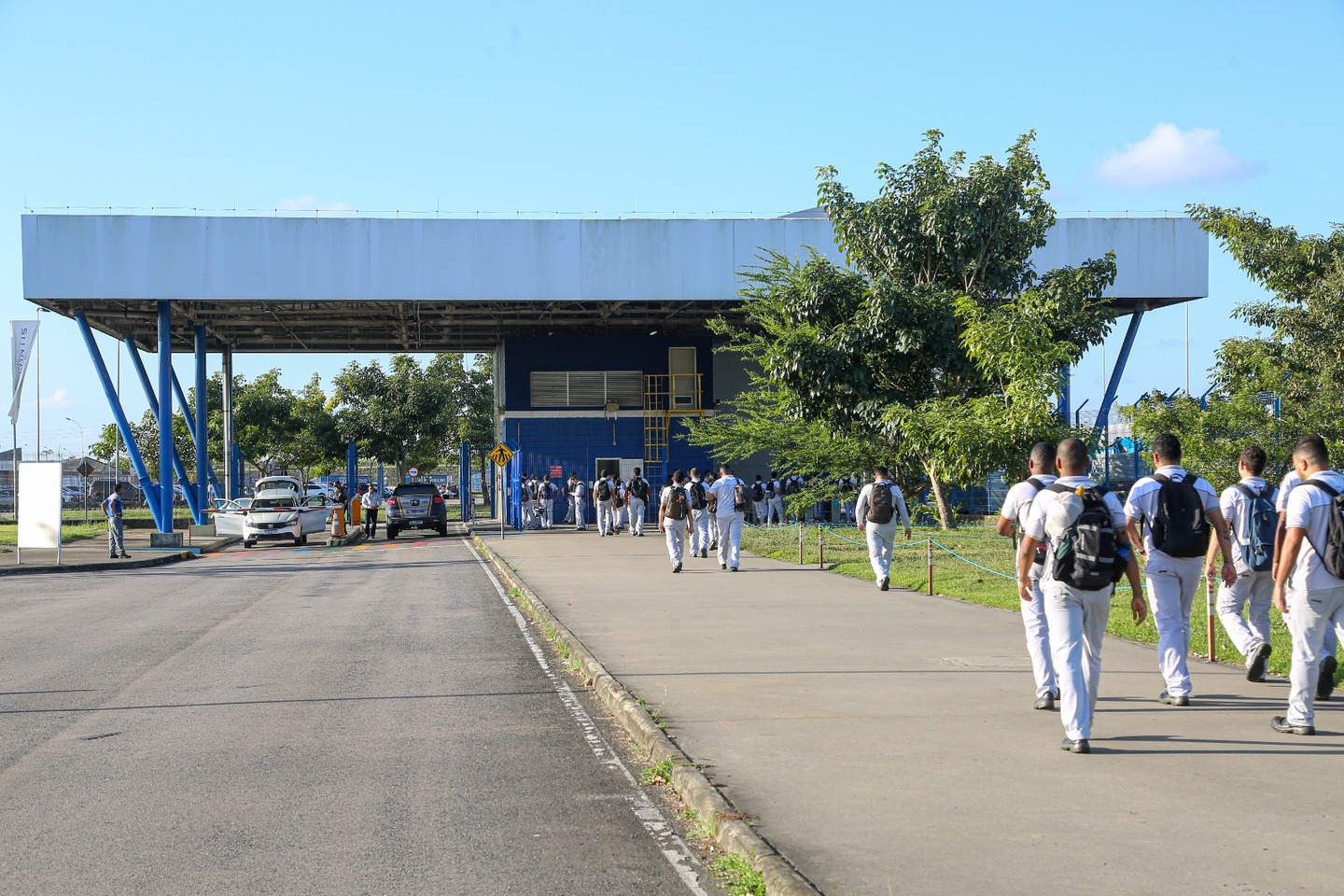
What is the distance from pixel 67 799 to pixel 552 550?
21529 millimetres

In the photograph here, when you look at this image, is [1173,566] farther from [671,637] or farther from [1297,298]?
[1297,298]

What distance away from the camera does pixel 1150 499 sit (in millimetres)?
8312

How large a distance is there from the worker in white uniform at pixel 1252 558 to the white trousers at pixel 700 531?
48.2 feet

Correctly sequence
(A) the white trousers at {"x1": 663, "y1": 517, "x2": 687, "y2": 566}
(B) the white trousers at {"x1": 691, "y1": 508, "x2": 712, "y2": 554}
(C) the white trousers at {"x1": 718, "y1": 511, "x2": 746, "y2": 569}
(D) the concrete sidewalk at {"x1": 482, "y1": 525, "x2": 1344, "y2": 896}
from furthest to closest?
(B) the white trousers at {"x1": 691, "y1": 508, "x2": 712, "y2": 554} < (A) the white trousers at {"x1": 663, "y1": 517, "x2": 687, "y2": 566} < (C) the white trousers at {"x1": 718, "y1": 511, "x2": 746, "y2": 569} < (D) the concrete sidewalk at {"x1": 482, "y1": 525, "x2": 1344, "y2": 896}

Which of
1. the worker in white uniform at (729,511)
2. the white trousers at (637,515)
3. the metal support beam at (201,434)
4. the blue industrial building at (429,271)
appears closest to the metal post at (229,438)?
the blue industrial building at (429,271)

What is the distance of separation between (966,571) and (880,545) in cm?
207

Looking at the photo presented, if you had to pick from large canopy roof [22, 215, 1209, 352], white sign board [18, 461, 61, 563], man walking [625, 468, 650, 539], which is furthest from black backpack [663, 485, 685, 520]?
large canopy roof [22, 215, 1209, 352]

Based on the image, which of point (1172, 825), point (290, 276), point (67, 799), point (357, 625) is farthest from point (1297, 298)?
point (290, 276)

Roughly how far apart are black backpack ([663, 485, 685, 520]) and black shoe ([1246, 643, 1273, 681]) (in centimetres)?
1198

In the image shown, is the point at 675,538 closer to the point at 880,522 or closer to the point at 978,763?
the point at 880,522

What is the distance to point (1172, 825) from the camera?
5375 millimetres

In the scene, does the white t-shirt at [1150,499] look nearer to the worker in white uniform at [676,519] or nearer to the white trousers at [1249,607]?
the white trousers at [1249,607]

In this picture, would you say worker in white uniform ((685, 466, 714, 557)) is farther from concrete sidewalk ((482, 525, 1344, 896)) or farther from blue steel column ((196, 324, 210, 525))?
blue steel column ((196, 324, 210, 525))

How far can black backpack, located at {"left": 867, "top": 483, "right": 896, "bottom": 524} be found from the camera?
1653 cm
